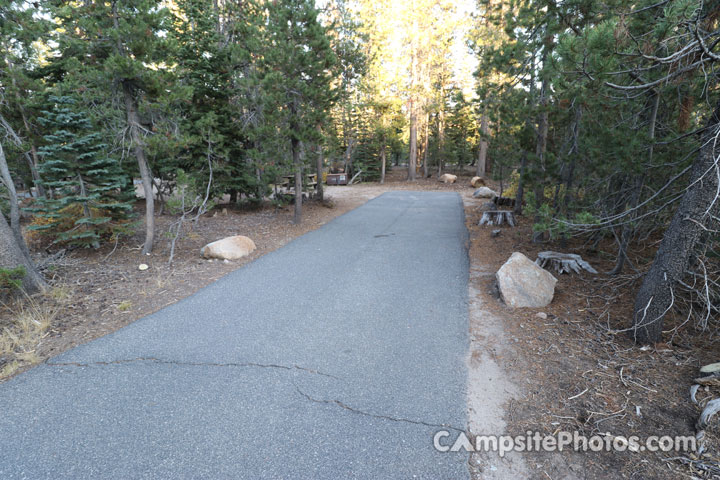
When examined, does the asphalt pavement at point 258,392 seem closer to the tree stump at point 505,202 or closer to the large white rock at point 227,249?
the large white rock at point 227,249

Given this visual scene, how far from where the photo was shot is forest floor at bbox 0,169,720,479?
7.39 feet

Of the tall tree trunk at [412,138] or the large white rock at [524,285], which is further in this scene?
the tall tree trunk at [412,138]

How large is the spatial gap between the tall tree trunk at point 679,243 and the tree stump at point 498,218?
6365mm

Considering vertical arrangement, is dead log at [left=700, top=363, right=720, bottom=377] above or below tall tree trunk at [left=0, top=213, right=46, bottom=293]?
below

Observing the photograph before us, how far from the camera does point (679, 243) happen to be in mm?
3213

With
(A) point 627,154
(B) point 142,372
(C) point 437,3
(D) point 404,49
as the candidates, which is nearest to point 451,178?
(D) point 404,49

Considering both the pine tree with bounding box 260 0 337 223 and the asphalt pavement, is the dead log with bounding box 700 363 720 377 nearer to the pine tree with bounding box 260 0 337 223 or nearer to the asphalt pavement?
the asphalt pavement

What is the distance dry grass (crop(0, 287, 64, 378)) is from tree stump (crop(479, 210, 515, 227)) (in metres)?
9.82

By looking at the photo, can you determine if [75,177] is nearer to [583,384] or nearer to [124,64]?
[124,64]

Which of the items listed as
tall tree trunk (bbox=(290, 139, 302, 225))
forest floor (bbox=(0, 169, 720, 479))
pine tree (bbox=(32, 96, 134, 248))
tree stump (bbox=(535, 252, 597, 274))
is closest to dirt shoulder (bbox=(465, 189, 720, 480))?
forest floor (bbox=(0, 169, 720, 479))

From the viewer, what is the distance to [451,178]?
22453 mm

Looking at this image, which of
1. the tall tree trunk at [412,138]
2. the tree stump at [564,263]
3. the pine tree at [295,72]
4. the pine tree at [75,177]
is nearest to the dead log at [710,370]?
the tree stump at [564,263]

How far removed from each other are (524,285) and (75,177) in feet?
28.6

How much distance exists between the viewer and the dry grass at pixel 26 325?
3343 mm
